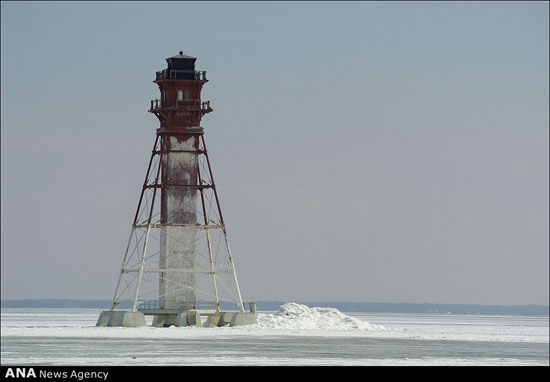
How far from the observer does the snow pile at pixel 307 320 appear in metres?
82.6

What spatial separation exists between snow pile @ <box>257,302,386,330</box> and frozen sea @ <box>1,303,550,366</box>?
0.20 feet

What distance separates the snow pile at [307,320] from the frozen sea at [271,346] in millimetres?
62

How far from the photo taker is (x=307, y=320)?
84250 millimetres

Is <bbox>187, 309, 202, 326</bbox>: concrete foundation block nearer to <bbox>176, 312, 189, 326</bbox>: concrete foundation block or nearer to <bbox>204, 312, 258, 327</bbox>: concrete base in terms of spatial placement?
<bbox>176, 312, 189, 326</bbox>: concrete foundation block

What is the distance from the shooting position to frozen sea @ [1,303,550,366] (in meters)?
50.7

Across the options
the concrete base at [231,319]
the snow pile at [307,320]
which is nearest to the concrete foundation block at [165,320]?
the concrete base at [231,319]

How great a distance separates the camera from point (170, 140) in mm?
84125

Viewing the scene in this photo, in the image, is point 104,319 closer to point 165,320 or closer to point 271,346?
point 165,320

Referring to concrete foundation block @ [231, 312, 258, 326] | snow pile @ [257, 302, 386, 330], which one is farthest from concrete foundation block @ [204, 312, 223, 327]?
snow pile @ [257, 302, 386, 330]

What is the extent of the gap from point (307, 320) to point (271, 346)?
→ 23753 mm

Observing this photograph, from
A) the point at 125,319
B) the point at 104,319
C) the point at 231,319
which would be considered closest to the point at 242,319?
the point at 231,319

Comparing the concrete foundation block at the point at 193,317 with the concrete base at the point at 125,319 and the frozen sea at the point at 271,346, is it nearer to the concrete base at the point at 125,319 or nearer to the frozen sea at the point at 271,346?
the frozen sea at the point at 271,346
